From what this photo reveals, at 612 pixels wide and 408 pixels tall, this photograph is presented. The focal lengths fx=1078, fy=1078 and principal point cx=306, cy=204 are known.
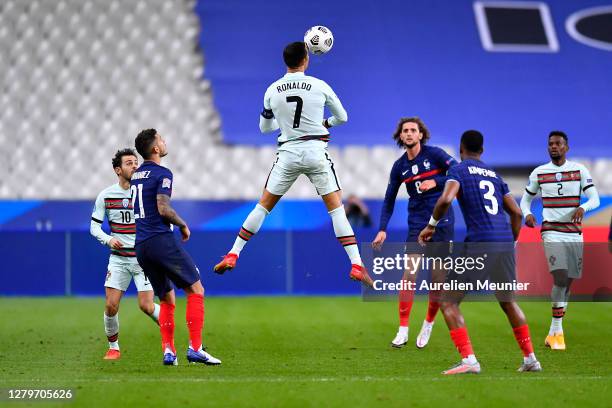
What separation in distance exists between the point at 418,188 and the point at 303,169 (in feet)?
5.92

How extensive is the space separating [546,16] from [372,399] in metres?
19.9

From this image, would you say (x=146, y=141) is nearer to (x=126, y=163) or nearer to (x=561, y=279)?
(x=126, y=163)

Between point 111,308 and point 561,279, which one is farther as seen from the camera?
point 561,279

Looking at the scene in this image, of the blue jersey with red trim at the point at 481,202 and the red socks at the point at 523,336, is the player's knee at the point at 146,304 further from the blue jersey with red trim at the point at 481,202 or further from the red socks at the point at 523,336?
the red socks at the point at 523,336

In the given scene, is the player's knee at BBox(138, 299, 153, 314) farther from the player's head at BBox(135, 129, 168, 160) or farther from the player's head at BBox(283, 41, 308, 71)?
the player's head at BBox(283, 41, 308, 71)

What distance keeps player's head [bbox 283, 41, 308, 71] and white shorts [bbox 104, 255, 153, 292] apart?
2496mm

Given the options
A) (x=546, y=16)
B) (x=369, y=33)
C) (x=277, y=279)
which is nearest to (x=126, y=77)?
(x=369, y=33)

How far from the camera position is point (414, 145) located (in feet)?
36.4

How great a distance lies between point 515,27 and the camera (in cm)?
2545

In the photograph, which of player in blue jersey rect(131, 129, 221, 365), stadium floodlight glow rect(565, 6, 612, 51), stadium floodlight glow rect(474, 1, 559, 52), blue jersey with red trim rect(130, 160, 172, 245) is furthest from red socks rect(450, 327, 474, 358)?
stadium floodlight glow rect(565, 6, 612, 51)

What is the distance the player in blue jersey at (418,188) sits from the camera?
36.2 ft

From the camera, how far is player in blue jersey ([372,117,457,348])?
36.2ft

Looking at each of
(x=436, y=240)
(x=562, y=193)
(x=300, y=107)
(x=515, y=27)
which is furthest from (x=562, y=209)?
(x=515, y=27)

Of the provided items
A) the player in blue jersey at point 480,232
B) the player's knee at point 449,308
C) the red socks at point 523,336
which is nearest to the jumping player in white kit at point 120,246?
the player's knee at point 449,308
